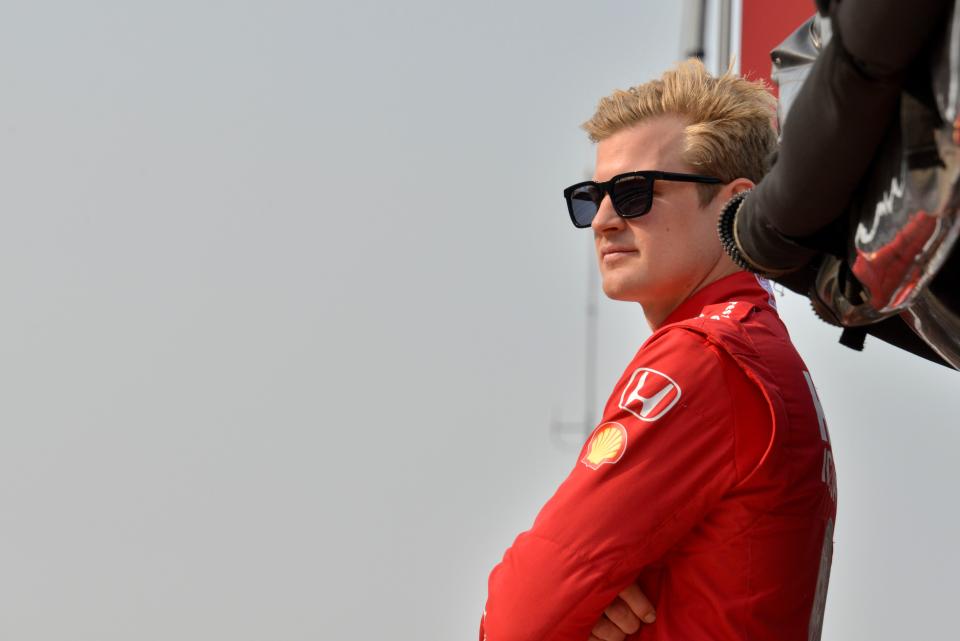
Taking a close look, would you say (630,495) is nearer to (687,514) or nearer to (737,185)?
(687,514)

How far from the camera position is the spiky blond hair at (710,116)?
5.10 ft

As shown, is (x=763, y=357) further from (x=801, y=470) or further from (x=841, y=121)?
(x=841, y=121)

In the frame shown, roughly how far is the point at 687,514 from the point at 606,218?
0.45 meters

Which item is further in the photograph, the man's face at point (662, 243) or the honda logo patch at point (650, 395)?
the man's face at point (662, 243)

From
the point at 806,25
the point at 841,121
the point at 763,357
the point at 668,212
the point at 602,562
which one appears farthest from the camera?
the point at 668,212

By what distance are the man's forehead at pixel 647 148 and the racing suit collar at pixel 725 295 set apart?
0.53ft

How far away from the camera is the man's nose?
1.54 m

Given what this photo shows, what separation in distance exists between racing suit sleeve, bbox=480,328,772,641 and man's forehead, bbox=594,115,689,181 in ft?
1.12

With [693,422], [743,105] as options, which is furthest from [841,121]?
[743,105]

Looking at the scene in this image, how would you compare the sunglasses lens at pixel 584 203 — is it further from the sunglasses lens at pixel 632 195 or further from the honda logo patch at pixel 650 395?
the honda logo patch at pixel 650 395

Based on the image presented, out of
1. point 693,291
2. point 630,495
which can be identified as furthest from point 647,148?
point 630,495

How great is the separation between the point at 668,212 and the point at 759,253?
1.86ft

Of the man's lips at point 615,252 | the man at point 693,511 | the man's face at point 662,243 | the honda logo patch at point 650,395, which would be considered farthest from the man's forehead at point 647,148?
the honda logo patch at point 650,395

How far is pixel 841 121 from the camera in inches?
30.9
